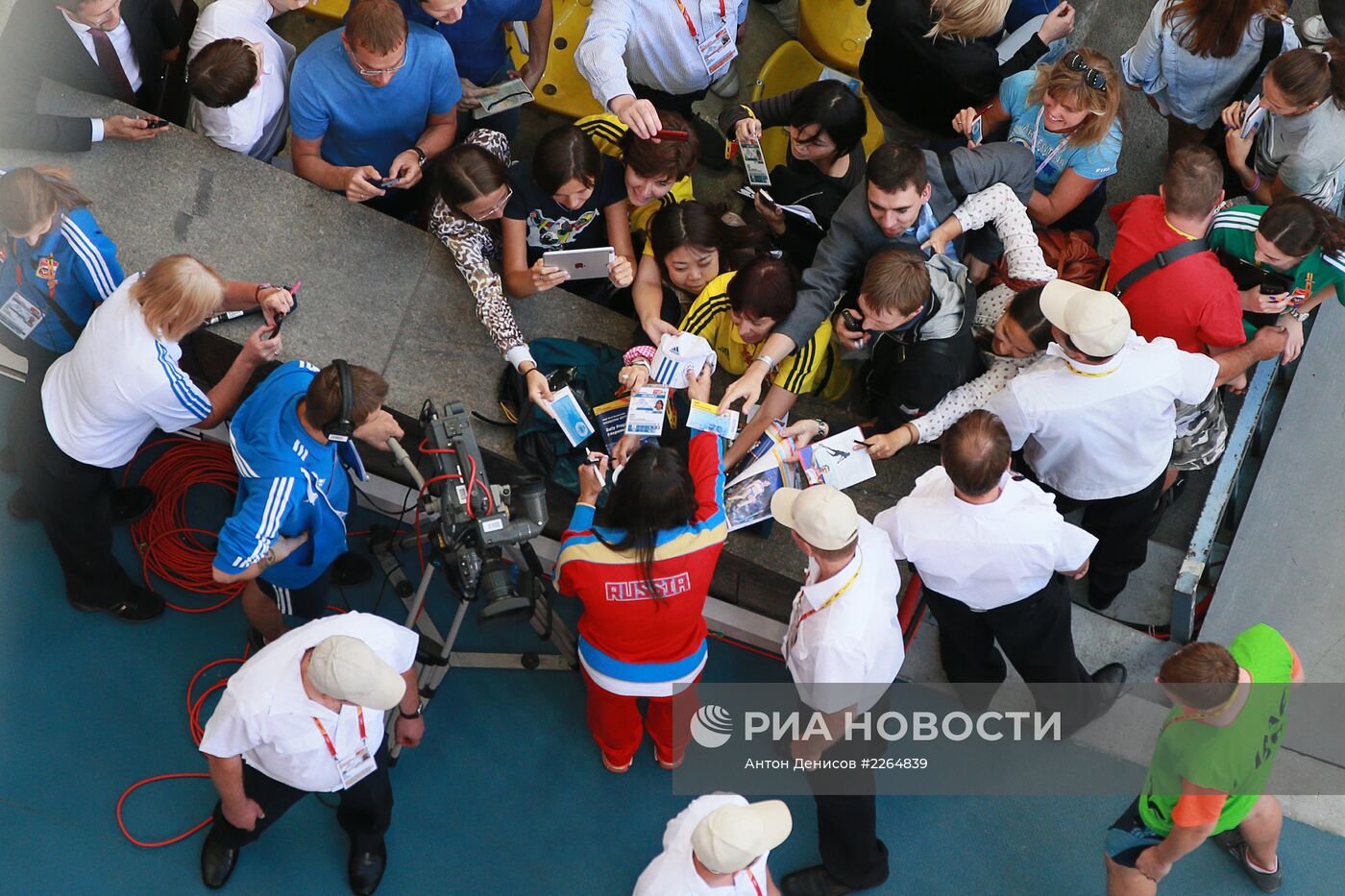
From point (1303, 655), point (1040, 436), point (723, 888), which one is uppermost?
point (1040, 436)

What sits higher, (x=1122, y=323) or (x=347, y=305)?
(x=1122, y=323)

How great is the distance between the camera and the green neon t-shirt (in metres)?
3.35

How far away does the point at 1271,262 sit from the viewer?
394 cm

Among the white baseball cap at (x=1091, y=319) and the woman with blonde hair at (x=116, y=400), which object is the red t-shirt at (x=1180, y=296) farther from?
the woman with blonde hair at (x=116, y=400)

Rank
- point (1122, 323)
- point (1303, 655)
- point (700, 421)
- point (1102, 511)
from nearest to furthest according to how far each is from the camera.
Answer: point (1122, 323) < point (700, 421) < point (1102, 511) < point (1303, 655)

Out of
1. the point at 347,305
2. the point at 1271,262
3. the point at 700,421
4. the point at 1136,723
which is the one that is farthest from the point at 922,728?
the point at 347,305

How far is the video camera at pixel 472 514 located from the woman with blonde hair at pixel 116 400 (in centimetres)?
73

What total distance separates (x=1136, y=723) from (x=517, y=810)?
225 cm

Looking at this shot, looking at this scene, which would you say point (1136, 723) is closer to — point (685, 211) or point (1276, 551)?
point (1276, 551)

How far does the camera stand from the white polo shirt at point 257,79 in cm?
425

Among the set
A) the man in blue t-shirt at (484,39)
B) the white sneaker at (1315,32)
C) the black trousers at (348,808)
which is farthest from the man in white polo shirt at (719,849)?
the white sneaker at (1315,32)

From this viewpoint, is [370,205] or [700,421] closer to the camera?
[700,421]

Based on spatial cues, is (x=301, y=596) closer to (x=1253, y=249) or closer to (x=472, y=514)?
(x=472, y=514)

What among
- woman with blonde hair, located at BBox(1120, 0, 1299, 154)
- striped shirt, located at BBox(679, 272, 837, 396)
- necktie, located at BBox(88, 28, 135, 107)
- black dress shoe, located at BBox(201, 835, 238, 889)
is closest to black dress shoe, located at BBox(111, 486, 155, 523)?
black dress shoe, located at BBox(201, 835, 238, 889)
